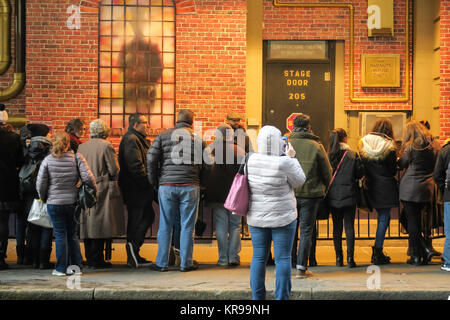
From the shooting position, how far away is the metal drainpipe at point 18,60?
43.9ft

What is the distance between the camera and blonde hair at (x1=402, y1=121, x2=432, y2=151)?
9297mm

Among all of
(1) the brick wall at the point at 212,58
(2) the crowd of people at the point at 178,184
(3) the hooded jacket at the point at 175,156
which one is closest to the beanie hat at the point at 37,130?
(2) the crowd of people at the point at 178,184

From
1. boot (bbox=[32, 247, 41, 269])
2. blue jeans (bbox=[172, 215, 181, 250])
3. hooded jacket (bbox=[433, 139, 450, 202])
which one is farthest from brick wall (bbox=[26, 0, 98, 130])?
hooded jacket (bbox=[433, 139, 450, 202])

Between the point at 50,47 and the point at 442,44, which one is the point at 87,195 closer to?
the point at 50,47

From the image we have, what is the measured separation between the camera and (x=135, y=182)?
910 centimetres

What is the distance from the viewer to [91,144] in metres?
8.95

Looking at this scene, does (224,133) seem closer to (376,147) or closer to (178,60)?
(376,147)

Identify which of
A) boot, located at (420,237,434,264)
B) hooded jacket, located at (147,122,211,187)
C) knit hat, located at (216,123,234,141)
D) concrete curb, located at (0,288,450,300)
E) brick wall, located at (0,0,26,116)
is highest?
brick wall, located at (0,0,26,116)

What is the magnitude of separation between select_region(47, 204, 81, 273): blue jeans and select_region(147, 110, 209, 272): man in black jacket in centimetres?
105

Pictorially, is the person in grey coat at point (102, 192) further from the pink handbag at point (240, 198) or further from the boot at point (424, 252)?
the boot at point (424, 252)

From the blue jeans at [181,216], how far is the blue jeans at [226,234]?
492mm

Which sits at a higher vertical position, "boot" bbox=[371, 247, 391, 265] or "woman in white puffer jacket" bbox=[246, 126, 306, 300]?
"woman in white puffer jacket" bbox=[246, 126, 306, 300]

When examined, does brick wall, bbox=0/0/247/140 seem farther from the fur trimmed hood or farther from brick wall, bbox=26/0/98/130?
the fur trimmed hood

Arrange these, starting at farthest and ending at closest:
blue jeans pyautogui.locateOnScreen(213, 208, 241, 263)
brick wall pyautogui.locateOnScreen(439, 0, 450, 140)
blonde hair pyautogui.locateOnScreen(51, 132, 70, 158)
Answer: brick wall pyautogui.locateOnScreen(439, 0, 450, 140)
blue jeans pyautogui.locateOnScreen(213, 208, 241, 263)
blonde hair pyautogui.locateOnScreen(51, 132, 70, 158)
